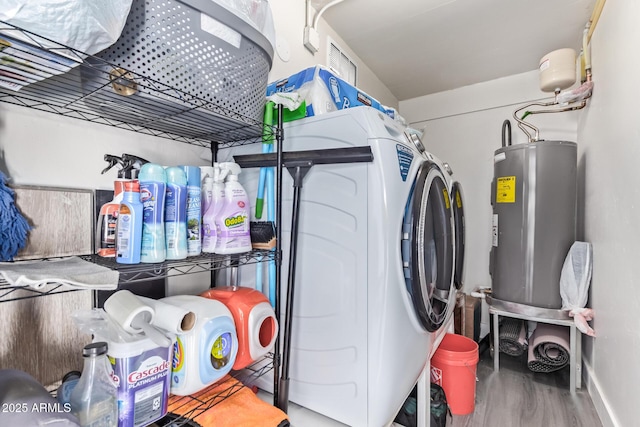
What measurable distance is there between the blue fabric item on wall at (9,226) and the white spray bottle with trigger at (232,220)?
1.72ft

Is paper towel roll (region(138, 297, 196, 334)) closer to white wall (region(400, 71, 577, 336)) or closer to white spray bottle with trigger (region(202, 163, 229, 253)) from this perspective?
white spray bottle with trigger (region(202, 163, 229, 253))

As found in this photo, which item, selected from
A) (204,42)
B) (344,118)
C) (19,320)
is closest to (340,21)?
(344,118)

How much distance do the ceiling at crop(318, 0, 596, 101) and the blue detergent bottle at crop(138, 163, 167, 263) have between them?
1821mm

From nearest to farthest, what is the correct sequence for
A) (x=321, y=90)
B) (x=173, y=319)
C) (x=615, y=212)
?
1. (x=173, y=319)
2. (x=321, y=90)
3. (x=615, y=212)

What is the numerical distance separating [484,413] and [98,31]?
260 cm

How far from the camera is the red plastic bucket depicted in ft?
6.20

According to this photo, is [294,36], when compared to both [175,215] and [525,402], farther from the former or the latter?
[525,402]

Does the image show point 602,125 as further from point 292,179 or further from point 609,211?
point 292,179

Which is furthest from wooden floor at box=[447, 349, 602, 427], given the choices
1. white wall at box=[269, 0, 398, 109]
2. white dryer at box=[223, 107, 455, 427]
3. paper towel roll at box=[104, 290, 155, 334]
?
white wall at box=[269, 0, 398, 109]

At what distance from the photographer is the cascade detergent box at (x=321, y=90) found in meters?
1.27

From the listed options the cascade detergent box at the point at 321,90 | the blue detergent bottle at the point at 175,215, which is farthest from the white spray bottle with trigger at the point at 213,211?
the cascade detergent box at the point at 321,90

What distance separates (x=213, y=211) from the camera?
1072 mm

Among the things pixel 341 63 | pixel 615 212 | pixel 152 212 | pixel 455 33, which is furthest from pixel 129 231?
pixel 455 33

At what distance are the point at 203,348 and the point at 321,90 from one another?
3.42ft
